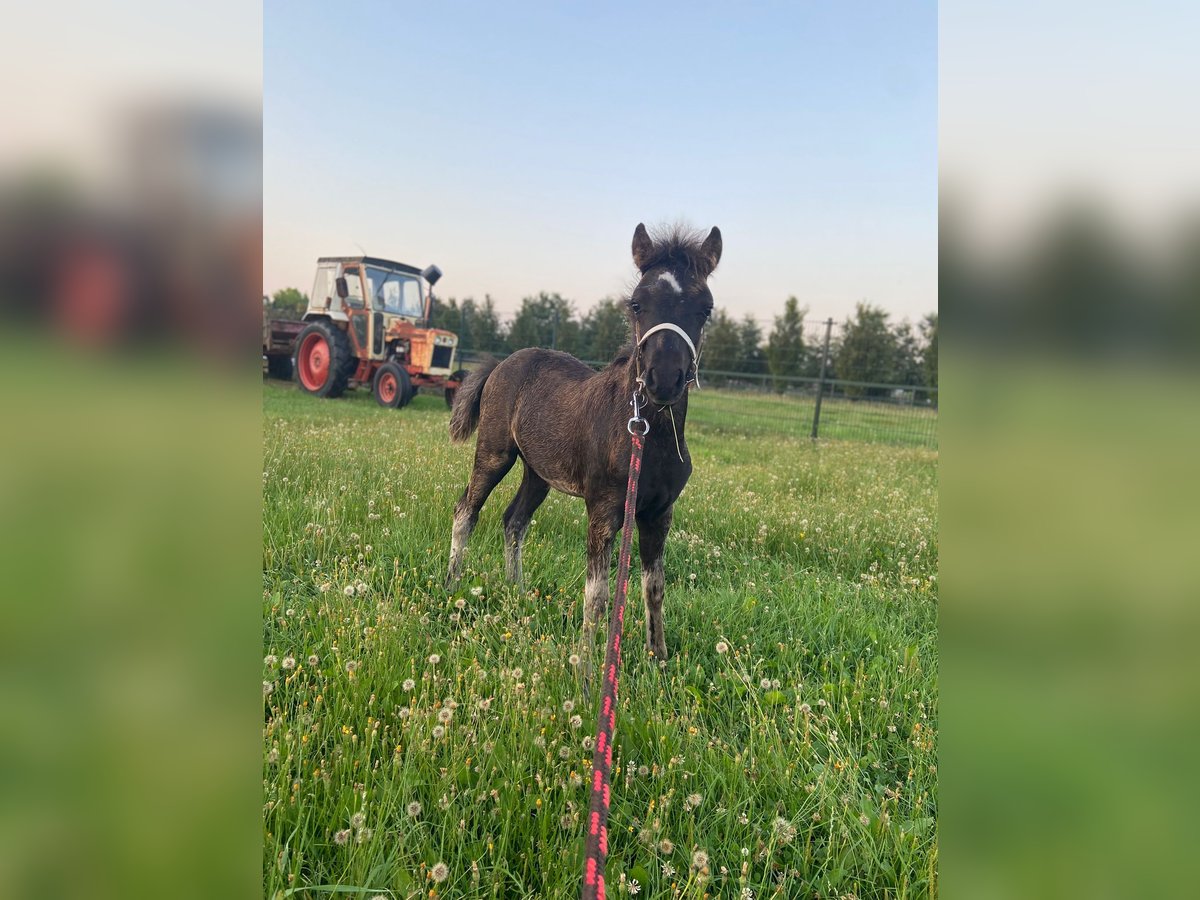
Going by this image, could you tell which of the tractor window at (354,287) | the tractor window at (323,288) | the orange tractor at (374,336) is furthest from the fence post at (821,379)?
the tractor window at (323,288)

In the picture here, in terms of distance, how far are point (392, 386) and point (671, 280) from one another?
14030 millimetres

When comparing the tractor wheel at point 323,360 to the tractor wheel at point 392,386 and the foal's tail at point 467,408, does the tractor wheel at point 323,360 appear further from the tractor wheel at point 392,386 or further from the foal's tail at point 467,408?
the foal's tail at point 467,408

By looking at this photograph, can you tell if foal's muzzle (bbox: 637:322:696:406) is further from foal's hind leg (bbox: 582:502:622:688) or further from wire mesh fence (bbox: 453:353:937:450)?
wire mesh fence (bbox: 453:353:937:450)

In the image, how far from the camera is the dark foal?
3.15 m

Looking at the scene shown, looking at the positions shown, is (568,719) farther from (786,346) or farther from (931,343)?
(786,346)

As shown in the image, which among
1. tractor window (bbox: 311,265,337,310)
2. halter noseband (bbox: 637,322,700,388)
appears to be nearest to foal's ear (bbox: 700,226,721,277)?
halter noseband (bbox: 637,322,700,388)

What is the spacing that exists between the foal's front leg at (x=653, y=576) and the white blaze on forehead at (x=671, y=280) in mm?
1222

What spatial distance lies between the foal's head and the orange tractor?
12601mm

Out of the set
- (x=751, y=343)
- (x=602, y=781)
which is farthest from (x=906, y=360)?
(x=751, y=343)

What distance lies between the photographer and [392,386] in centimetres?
1606
